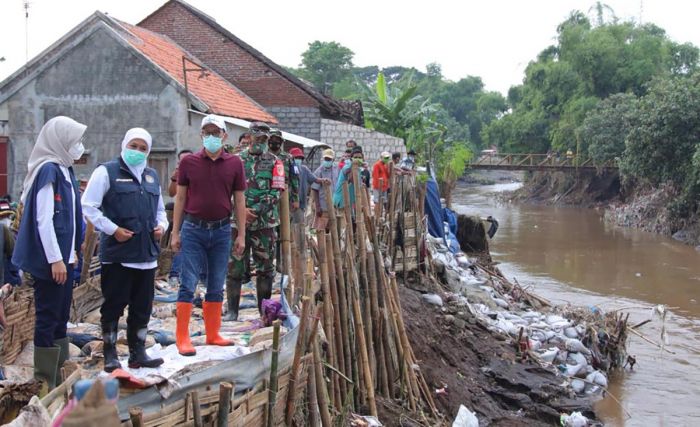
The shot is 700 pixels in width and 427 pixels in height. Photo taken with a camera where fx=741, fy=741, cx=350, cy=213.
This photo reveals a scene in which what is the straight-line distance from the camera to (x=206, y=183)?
4.62 m

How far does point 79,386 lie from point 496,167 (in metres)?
34.9

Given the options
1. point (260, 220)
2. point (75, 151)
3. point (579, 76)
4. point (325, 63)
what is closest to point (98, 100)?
point (260, 220)

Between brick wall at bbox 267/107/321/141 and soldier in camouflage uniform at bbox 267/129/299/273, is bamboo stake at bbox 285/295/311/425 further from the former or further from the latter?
brick wall at bbox 267/107/321/141

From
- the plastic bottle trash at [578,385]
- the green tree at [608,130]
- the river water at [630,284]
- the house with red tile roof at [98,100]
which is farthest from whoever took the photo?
the green tree at [608,130]

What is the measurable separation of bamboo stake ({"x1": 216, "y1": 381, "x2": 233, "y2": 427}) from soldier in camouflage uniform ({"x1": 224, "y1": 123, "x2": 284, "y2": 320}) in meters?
2.02

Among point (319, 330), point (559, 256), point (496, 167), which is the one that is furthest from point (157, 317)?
point (496, 167)

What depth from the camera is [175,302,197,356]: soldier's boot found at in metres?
4.42

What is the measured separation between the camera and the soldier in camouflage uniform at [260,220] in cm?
571

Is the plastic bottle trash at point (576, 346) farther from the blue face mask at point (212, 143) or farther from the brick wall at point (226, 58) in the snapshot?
the brick wall at point (226, 58)

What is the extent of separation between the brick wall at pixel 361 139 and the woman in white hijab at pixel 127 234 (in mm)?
12631

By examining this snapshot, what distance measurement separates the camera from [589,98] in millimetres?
37781

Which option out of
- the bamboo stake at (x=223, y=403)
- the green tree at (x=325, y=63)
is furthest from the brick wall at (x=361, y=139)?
the green tree at (x=325, y=63)

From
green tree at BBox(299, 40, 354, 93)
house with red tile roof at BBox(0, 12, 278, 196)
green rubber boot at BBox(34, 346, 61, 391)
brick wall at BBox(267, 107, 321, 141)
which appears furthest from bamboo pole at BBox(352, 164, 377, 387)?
green tree at BBox(299, 40, 354, 93)

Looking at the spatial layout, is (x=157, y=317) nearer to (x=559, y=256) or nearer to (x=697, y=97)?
(x=559, y=256)
